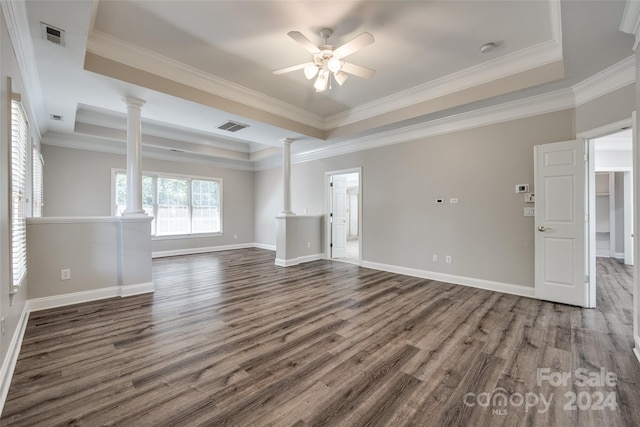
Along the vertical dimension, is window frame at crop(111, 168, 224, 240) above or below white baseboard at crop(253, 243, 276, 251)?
above

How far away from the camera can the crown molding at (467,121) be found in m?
3.59

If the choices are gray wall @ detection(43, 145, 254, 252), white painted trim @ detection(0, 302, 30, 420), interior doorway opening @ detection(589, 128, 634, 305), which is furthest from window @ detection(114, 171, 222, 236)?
interior doorway opening @ detection(589, 128, 634, 305)

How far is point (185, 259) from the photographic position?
664 cm

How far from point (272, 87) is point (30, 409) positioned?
430 centimetres

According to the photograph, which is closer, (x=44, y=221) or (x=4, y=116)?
(x=4, y=116)

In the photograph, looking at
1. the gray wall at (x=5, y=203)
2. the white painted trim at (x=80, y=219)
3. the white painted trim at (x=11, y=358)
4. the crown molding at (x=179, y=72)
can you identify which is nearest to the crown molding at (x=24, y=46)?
the gray wall at (x=5, y=203)

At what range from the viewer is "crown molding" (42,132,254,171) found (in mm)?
5650

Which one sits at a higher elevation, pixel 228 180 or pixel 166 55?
pixel 166 55

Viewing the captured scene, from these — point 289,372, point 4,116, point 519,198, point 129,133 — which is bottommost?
point 289,372

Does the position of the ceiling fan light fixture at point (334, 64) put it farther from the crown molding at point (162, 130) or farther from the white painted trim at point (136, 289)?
the crown molding at point (162, 130)

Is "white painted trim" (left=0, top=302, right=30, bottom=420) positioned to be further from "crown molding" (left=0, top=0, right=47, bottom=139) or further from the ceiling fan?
the ceiling fan

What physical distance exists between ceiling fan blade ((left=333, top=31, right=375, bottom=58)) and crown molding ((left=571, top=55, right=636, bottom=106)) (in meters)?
2.73

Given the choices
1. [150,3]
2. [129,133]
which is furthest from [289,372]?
[129,133]

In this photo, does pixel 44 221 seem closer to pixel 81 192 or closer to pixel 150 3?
pixel 150 3
